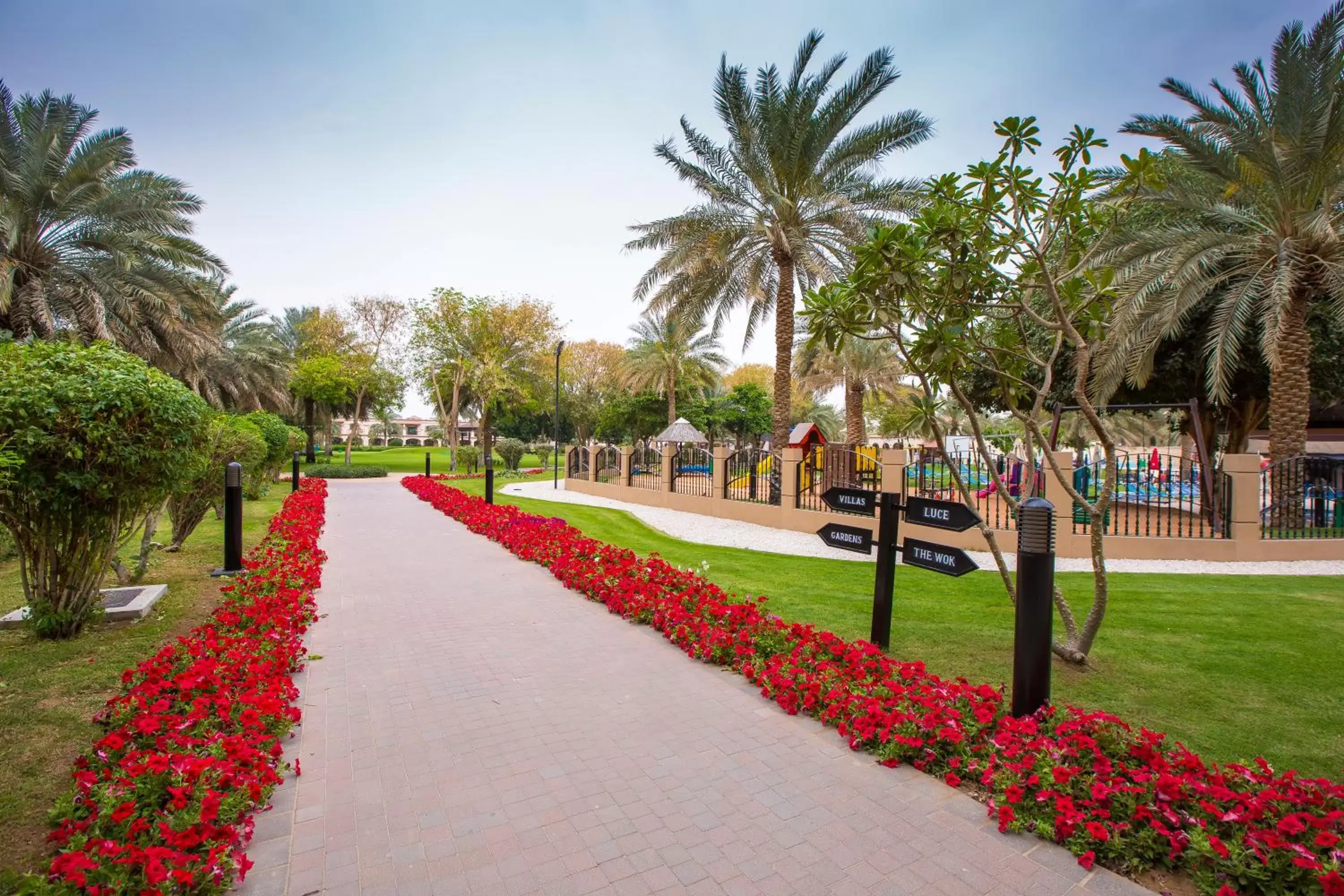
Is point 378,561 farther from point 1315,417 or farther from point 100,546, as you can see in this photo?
point 1315,417

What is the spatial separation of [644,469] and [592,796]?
18.3 m

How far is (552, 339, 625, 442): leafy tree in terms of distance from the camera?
171ft

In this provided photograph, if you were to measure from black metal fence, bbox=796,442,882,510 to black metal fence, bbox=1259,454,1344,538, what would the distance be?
6264mm

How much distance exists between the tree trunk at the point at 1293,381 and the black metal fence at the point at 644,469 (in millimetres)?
13913

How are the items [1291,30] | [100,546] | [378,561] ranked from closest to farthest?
1. [100,546]
2. [378,561]
3. [1291,30]

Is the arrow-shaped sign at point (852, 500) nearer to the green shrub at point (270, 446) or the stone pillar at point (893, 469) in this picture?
the stone pillar at point (893, 469)

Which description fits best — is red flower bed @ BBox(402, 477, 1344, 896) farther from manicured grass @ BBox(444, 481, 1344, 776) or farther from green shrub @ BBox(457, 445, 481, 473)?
green shrub @ BBox(457, 445, 481, 473)

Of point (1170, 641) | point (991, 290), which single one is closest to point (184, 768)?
point (991, 290)

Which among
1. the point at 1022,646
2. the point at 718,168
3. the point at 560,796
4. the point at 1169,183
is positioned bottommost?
the point at 560,796

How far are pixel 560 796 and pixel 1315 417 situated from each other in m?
31.6

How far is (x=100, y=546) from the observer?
577cm

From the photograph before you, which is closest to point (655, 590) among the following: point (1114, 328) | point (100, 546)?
point (100, 546)

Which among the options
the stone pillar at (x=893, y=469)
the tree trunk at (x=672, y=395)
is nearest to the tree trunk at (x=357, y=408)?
the tree trunk at (x=672, y=395)

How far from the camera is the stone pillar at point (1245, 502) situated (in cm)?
1037
